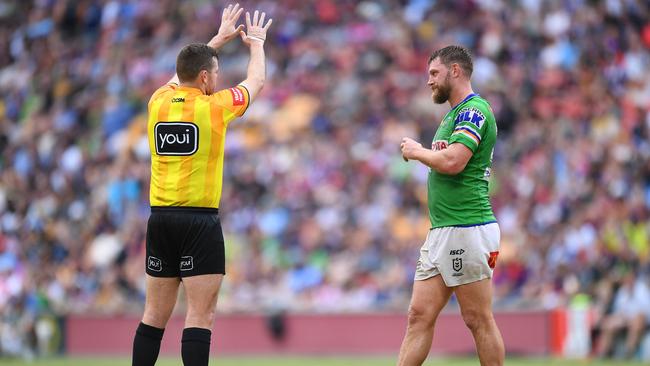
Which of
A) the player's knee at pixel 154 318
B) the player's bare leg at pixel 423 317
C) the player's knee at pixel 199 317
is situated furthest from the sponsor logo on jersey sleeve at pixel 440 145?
the player's knee at pixel 154 318

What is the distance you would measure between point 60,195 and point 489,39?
312 inches

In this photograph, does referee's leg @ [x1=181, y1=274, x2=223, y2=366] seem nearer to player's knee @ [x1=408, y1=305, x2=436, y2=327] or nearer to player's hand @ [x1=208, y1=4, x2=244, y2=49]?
player's knee @ [x1=408, y1=305, x2=436, y2=327]

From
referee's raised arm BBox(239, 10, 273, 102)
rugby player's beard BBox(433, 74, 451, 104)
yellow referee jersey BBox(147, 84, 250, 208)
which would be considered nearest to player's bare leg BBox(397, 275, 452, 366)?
rugby player's beard BBox(433, 74, 451, 104)

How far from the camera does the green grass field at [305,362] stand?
1406cm

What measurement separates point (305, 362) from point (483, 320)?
6998 mm

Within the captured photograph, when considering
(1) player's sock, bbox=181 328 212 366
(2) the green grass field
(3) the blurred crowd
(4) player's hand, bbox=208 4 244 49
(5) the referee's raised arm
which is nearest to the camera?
(1) player's sock, bbox=181 328 212 366

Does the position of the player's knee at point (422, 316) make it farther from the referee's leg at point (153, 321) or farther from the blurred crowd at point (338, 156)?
the blurred crowd at point (338, 156)

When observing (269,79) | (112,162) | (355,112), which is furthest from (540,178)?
(112,162)

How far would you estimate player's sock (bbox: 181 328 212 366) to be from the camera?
7.60 m

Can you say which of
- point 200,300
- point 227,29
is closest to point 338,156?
point 227,29

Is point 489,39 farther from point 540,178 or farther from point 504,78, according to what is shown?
point 540,178

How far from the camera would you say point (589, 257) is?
1595cm

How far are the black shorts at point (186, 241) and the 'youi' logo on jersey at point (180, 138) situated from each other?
38 cm

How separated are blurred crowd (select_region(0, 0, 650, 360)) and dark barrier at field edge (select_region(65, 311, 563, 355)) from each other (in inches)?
9.8
